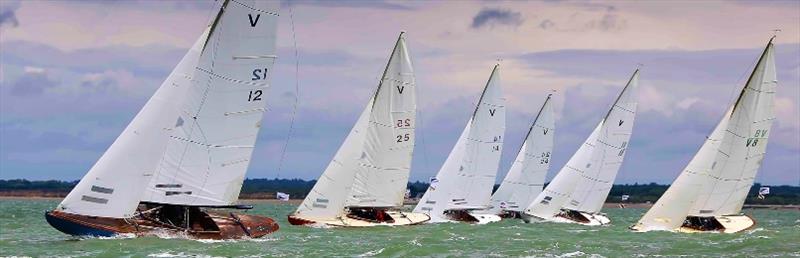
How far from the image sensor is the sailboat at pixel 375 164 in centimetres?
6812

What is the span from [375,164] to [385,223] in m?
2.97

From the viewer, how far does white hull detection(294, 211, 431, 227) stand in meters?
68.1

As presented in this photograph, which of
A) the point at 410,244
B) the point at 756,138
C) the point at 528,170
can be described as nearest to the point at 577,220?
the point at 528,170

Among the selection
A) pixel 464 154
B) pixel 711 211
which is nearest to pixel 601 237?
pixel 711 211

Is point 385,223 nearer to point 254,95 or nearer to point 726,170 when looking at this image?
point 726,170

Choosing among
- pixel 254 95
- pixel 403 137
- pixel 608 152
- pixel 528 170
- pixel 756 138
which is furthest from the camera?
pixel 528 170

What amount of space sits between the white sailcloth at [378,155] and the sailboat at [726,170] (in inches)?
477

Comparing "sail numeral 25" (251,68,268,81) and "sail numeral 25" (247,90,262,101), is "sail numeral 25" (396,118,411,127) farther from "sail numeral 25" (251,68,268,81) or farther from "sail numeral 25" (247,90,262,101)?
"sail numeral 25" (251,68,268,81)

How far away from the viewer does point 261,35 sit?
50.2 m

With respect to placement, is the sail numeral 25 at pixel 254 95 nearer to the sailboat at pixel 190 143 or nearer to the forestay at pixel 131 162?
the sailboat at pixel 190 143

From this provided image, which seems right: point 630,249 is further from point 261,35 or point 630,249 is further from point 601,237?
point 261,35

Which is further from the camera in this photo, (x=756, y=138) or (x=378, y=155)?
(x=378, y=155)

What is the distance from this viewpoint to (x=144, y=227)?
50.5m

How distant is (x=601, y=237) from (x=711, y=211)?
498cm
